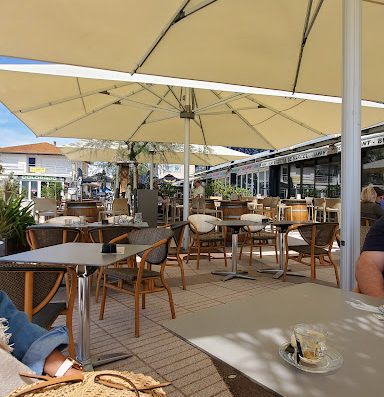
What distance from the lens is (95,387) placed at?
29.5 inches

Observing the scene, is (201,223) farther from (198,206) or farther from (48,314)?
(48,314)

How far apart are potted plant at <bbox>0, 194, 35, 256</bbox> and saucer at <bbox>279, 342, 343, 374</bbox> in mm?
4162

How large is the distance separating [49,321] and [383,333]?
1.80 meters

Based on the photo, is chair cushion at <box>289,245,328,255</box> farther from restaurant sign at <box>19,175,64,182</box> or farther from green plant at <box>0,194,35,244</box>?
restaurant sign at <box>19,175,64,182</box>

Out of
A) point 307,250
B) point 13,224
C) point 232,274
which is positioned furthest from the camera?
point 232,274

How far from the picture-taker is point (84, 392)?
730 millimetres

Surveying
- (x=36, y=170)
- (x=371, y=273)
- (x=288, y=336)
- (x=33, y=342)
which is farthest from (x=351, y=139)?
(x=36, y=170)

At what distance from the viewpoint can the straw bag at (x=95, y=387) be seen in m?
0.72

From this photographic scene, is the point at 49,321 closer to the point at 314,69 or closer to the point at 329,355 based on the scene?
the point at 329,355

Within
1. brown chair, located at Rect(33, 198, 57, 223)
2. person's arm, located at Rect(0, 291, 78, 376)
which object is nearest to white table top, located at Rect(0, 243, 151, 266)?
person's arm, located at Rect(0, 291, 78, 376)

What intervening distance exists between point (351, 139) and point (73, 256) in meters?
2.23

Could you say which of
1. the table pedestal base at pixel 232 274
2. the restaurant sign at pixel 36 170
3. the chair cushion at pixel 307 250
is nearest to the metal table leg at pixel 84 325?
the table pedestal base at pixel 232 274

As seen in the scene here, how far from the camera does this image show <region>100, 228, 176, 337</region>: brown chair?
3.14 metres

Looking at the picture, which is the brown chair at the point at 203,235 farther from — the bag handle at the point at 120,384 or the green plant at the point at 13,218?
the bag handle at the point at 120,384
